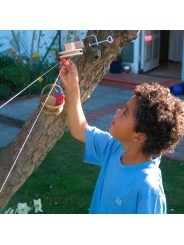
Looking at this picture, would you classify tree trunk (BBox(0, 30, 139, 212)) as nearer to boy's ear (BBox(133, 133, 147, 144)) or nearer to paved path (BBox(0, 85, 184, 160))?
boy's ear (BBox(133, 133, 147, 144))

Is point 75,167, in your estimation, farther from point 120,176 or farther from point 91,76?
point 120,176

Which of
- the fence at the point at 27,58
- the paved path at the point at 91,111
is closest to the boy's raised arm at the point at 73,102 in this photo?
the paved path at the point at 91,111

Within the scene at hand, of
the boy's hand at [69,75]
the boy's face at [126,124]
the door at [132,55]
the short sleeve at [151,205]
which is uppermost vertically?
the boy's hand at [69,75]

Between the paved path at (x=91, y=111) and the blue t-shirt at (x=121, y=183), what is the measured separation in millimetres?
3051

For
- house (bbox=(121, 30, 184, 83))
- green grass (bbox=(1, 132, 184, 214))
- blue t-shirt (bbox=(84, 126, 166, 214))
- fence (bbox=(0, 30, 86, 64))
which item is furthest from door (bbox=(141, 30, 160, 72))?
blue t-shirt (bbox=(84, 126, 166, 214))

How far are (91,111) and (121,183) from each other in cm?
511

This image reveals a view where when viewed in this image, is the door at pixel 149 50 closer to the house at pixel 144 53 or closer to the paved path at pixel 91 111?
the house at pixel 144 53

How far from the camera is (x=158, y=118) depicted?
162 cm

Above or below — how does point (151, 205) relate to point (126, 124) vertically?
below

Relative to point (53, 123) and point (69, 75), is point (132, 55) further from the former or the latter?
point (69, 75)

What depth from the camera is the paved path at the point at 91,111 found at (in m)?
5.80

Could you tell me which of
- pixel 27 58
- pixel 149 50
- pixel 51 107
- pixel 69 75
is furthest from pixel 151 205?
pixel 149 50

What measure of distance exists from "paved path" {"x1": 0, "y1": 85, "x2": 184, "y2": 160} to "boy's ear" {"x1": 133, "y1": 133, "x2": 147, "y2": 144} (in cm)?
323

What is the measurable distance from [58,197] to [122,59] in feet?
20.2
